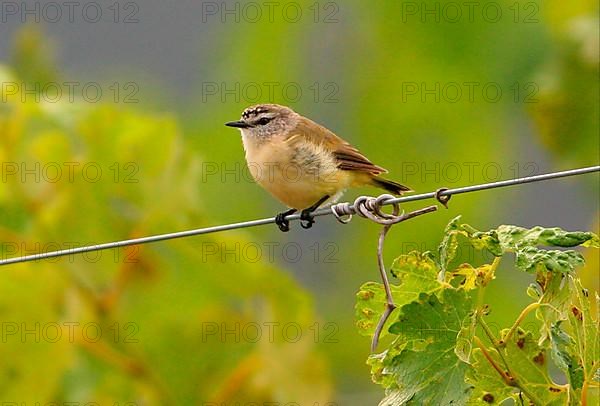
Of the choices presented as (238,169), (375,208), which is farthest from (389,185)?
(238,169)

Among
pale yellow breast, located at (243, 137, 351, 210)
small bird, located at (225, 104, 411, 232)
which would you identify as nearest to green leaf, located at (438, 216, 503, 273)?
small bird, located at (225, 104, 411, 232)

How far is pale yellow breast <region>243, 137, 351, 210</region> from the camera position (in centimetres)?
511

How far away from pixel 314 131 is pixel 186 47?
9.16 m

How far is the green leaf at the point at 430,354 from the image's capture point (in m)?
2.39

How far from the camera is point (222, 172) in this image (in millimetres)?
10227

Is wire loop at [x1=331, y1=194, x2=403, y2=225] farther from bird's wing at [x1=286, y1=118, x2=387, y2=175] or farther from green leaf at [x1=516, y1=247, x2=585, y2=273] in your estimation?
bird's wing at [x1=286, y1=118, x2=387, y2=175]

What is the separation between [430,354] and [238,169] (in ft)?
26.4

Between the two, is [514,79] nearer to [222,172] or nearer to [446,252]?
[222,172]

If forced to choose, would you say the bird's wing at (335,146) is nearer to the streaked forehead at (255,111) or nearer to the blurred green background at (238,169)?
the streaked forehead at (255,111)

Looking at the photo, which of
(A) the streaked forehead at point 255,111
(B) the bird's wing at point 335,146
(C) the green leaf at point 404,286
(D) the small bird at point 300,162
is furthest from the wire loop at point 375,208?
(A) the streaked forehead at point 255,111

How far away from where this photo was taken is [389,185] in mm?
5547

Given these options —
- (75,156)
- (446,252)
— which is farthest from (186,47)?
(446,252)

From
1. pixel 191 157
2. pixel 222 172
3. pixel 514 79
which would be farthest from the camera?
pixel 222 172

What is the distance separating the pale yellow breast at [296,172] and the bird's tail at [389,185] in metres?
0.18
